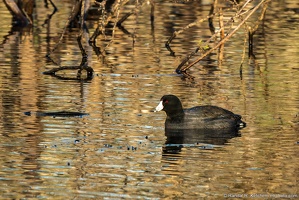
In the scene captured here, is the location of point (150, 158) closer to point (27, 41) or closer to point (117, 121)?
point (117, 121)

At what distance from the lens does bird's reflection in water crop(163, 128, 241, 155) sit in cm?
1641

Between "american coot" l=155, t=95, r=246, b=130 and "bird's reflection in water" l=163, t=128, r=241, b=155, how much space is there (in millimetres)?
98

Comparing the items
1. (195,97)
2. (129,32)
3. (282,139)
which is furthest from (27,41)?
(282,139)

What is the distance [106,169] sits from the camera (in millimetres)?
14391

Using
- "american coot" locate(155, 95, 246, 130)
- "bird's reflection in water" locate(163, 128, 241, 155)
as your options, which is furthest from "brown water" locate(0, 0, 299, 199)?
"american coot" locate(155, 95, 246, 130)

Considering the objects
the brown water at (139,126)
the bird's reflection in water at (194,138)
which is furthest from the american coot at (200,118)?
the brown water at (139,126)

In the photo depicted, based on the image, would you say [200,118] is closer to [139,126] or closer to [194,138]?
[194,138]

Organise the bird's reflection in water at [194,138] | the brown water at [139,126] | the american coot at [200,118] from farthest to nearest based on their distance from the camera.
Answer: the american coot at [200,118] < the bird's reflection in water at [194,138] < the brown water at [139,126]

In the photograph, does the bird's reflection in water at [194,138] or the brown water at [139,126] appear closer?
the brown water at [139,126]

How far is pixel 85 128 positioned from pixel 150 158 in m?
2.39

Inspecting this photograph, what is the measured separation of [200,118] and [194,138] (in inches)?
39.1

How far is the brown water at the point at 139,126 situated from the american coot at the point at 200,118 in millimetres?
252

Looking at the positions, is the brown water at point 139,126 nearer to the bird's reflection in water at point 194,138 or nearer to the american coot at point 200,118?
the bird's reflection in water at point 194,138

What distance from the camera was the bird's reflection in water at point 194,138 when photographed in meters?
16.4
